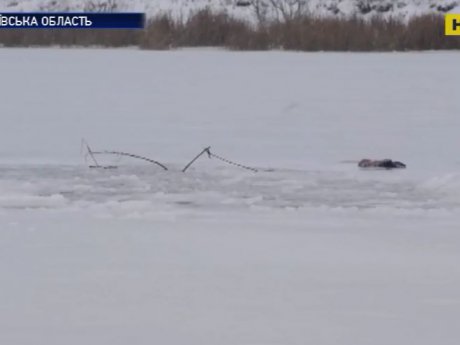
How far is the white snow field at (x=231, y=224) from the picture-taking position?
11.8 feet

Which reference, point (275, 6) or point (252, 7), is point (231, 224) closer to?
point (275, 6)

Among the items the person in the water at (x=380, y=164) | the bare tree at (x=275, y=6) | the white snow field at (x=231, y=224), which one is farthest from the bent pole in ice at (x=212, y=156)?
the bare tree at (x=275, y=6)

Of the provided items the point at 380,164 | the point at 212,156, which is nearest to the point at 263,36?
the point at 212,156

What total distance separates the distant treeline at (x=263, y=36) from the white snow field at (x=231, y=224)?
27.6ft

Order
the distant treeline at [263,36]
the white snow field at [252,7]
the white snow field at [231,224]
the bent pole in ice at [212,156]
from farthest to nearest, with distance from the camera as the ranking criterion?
1. the white snow field at [252,7]
2. the distant treeline at [263,36]
3. the bent pole in ice at [212,156]
4. the white snow field at [231,224]

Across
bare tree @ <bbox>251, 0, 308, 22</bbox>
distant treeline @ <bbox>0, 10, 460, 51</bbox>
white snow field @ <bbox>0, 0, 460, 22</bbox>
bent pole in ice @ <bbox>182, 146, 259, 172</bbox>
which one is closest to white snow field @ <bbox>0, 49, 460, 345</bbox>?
bent pole in ice @ <bbox>182, 146, 259, 172</bbox>

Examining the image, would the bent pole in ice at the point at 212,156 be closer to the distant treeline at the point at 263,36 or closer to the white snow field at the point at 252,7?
the distant treeline at the point at 263,36

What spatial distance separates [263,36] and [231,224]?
15.4 m

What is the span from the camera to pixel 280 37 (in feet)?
67.0

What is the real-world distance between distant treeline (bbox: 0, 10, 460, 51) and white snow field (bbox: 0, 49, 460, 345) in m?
8.41

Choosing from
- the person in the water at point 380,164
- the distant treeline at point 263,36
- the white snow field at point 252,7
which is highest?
the white snow field at point 252,7

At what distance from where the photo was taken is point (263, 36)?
20531 mm

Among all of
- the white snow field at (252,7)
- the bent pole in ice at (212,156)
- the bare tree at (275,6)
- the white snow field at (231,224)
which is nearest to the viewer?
the white snow field at (231,224)

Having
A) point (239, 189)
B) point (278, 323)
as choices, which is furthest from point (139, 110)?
point (278, 323)
